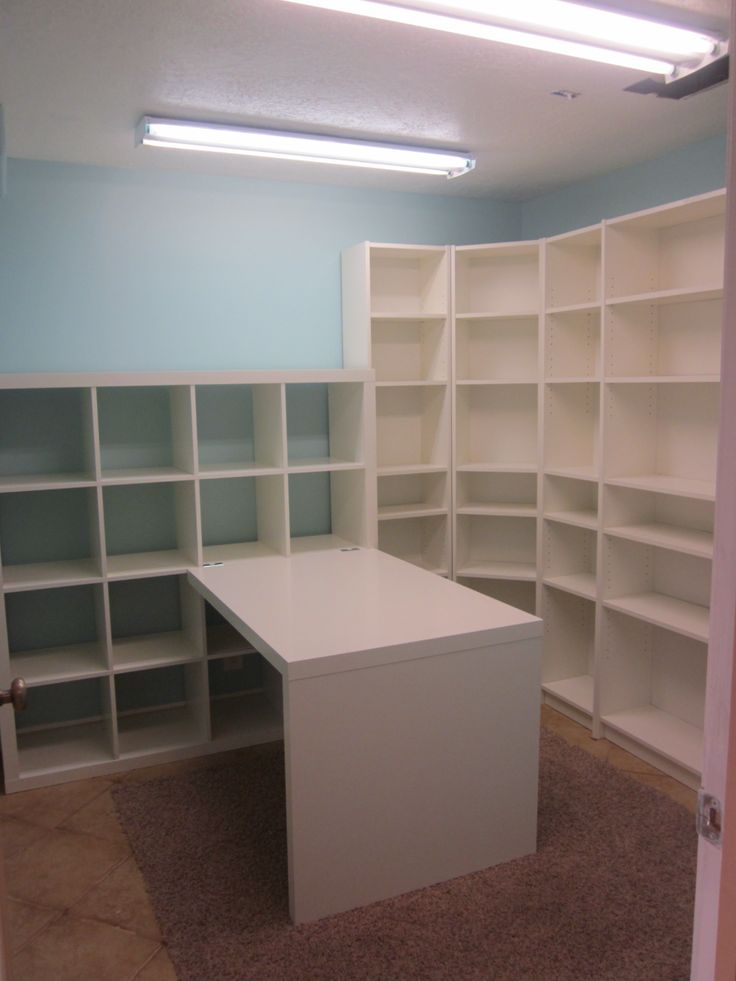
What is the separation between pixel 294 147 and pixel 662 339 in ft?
5.91

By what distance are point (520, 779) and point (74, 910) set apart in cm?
151

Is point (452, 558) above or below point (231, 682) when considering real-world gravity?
above

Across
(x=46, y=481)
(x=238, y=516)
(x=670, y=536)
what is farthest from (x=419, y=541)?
(x=46, y=481)

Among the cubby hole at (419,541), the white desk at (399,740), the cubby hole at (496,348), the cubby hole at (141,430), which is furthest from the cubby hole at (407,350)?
the white desk at (399,740)

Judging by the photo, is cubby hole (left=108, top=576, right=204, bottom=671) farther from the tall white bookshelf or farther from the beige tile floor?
the tall white bookshelf

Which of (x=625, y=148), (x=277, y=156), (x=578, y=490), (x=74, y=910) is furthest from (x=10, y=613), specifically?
(x=625, y=148)

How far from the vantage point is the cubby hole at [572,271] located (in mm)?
3891

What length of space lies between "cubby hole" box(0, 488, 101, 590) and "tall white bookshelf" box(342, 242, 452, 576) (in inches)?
55.7

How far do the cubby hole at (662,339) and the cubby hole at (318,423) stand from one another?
1.28 metres

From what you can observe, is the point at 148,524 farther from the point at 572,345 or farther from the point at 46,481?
the point at 572,345

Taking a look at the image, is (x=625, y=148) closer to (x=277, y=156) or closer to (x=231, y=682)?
(x=277, y=156)

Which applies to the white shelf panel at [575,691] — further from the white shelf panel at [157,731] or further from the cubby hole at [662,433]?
the white shelf panel at [157,731]

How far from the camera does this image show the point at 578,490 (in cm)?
416

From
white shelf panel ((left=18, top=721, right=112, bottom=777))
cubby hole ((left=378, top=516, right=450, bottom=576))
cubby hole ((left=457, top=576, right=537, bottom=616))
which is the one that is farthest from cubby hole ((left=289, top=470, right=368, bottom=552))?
white shelf panel ((left=18, top=721, right=112, bottom=777))
